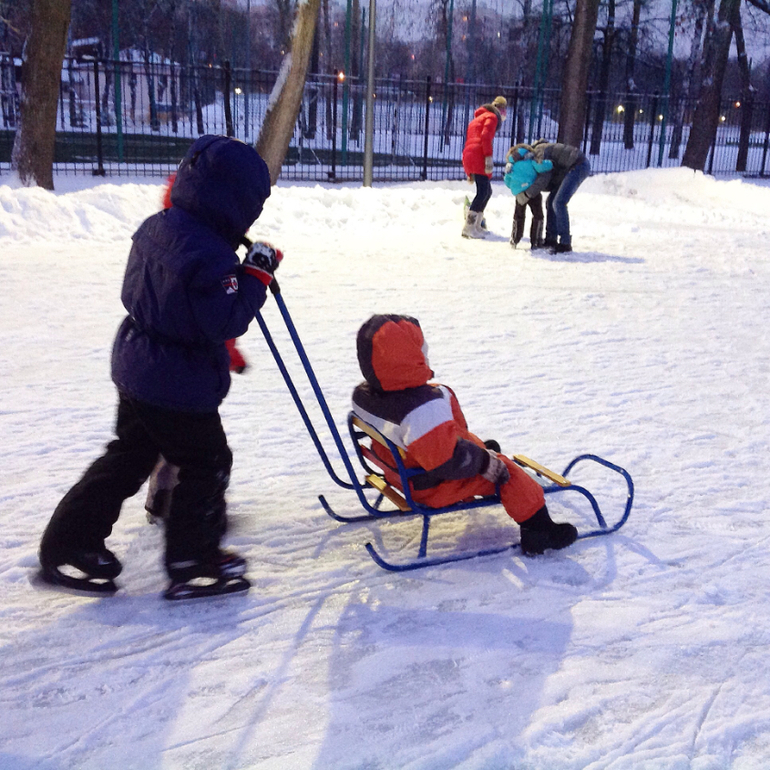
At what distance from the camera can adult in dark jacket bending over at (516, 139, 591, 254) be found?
9.22 m

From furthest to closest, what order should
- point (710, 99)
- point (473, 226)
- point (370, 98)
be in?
point (710, 99) < point (370, 98) < point (473, 226)

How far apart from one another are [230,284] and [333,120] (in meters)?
17.0

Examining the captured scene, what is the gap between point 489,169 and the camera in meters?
10.4

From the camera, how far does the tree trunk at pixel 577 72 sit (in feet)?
51.5

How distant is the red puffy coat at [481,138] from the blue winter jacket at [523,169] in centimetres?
90

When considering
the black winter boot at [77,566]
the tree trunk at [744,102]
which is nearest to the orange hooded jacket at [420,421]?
the black winter boot at [77,566]

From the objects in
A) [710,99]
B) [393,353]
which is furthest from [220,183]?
[710,99]

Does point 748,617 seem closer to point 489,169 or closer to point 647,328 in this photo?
point 647,328

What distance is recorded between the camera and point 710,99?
19.1 meters

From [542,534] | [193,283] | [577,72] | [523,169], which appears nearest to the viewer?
[193,283]

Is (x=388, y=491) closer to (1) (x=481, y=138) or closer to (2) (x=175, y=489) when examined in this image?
(2) (x=175, y=489)

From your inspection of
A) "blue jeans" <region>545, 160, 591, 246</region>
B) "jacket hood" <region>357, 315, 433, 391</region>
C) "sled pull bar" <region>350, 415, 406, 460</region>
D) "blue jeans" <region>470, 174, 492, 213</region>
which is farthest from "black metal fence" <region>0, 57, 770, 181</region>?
"jacket hood" <region>357, 315, 433, 391</region>

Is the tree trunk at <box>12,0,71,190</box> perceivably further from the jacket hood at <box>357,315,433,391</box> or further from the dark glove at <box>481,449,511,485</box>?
the dark glove at <box>481,449,511,485</box>

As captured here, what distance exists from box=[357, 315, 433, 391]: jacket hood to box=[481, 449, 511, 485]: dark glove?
1.25ft
